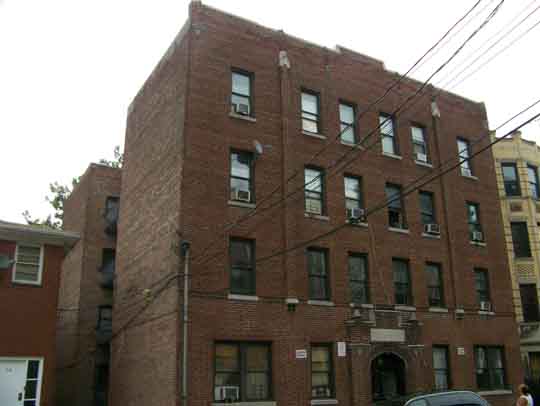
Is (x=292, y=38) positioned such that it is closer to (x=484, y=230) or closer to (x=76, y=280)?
(x=484, y=230)

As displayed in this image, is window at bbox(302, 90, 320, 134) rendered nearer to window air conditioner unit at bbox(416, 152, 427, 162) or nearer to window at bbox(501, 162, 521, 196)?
window air conditioner unit at bbox(416, 152, 427, 162)

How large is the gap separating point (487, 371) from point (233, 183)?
13426 millimetres

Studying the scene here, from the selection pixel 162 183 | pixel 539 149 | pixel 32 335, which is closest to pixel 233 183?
pixel 162 183

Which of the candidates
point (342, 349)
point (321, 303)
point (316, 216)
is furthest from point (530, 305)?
point (316, 216)

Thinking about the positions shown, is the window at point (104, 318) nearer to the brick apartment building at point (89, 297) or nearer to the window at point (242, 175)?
the brick apartment building at point (89, 297)

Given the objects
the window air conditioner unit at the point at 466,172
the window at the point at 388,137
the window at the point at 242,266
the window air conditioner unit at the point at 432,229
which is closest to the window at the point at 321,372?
the window at the point at 242,266

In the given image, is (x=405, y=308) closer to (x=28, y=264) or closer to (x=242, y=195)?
(x=242, y=195)

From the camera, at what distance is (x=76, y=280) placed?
3050 cm

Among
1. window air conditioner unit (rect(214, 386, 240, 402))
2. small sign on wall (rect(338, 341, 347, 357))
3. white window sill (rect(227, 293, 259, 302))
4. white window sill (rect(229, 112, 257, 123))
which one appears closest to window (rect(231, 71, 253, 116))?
white window sill (rect(229, 112, 257, 123))

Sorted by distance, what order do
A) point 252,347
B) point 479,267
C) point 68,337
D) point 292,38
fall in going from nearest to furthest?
point 252,347 → point 292,38 → point 479,267 → point 68,337

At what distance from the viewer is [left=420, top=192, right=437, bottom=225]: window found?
2498cm

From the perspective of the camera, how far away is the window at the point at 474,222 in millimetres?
26023

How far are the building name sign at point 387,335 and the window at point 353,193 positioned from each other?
4.74 metres

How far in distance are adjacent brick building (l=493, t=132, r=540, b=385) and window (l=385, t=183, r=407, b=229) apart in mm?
9286
